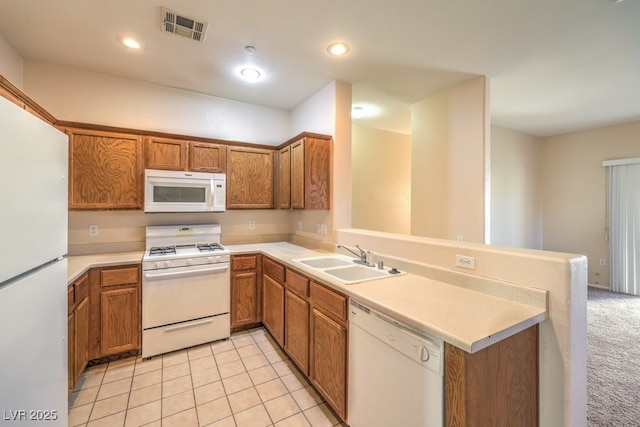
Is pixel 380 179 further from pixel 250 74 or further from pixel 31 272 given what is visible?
pixel 31 272

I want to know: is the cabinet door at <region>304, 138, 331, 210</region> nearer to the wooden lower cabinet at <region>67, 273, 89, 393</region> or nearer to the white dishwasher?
the white dishwasher

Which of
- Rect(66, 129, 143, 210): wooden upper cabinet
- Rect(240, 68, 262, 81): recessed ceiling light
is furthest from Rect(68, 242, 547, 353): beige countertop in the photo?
Rect(240, 68, 262, 81): recessed ceiling light

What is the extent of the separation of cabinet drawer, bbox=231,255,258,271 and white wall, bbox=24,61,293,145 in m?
1.57

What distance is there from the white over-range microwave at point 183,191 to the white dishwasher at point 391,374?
83.0 inches

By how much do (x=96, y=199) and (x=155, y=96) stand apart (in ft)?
4.33

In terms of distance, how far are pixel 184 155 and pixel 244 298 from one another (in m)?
1.69

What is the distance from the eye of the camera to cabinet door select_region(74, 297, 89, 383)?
6.44 feet

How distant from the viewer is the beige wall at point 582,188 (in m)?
4.60

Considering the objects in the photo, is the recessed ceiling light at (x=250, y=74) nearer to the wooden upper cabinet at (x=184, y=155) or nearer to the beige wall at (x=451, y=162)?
the wooden upper cabinet at (x=184, y=155)

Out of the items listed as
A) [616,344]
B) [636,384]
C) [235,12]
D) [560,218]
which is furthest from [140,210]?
[560,218]

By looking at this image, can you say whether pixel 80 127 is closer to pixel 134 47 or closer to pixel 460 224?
pixel 134 47

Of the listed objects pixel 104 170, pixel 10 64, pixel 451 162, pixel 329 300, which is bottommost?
pixel 329 300

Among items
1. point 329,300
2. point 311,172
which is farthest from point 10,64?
point 329,300

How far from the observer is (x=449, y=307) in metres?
1.36
